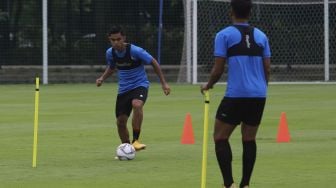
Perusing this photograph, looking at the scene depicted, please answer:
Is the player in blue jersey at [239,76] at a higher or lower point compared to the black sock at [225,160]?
higher

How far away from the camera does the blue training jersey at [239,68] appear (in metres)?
9.30

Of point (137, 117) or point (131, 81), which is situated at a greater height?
point (131, 81)

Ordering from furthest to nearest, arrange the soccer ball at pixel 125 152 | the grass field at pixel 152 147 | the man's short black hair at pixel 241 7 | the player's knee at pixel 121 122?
the player's knee at pixel 121 122 < the soccer ball at pixel 125 152 < the grass field at pixel 152 147 < the man's short black hair at pixel 241 7

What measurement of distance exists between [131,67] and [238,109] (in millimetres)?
4156

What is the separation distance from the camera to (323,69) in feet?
111

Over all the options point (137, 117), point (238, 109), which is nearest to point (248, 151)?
point (238, 109)

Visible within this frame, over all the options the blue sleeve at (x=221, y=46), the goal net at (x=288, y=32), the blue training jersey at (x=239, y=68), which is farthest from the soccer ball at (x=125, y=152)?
the goal net at (x=288, y=32)

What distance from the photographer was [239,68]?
30.6 ft

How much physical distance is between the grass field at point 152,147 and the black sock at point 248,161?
610mm

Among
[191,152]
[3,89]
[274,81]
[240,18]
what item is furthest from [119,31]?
[274,81]

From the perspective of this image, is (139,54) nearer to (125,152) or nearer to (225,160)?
(125,152)

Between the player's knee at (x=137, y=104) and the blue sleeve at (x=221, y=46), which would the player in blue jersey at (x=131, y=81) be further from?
the blue sleeve at (x=221, y=46)

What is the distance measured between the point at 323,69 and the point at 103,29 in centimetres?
799

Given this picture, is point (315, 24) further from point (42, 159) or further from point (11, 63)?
point (42, 159)
